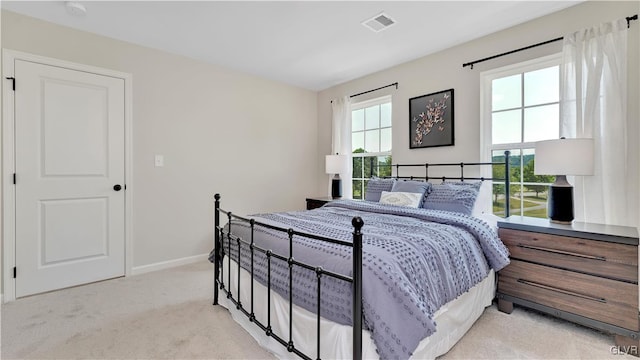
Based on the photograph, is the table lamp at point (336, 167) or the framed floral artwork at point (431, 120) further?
the table lamp at point (336, 167)

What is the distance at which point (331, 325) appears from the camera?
4.46 ft

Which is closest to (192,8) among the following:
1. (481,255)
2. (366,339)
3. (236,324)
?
(236,324)

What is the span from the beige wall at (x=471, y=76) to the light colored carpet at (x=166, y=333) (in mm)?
1110

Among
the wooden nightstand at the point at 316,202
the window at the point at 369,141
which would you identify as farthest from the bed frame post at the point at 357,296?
the window at the point at 369,141

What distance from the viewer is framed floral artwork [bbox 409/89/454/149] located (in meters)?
3.14

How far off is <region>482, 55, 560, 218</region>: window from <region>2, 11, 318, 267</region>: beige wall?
2.61m

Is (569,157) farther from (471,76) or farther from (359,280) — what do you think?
(359,280)

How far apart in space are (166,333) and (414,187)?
7.63 feet

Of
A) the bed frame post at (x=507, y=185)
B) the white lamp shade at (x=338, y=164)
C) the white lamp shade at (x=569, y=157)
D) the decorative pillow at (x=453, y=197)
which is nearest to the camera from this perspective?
the white lamp shade at (x=569, y=157)

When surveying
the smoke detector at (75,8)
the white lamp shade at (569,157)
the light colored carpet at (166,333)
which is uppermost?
the smoke detector at (75,8)

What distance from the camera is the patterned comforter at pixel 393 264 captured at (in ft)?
3.94

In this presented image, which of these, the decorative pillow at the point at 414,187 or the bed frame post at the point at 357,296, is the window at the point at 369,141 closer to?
the decorative pillow at the point at 414,187

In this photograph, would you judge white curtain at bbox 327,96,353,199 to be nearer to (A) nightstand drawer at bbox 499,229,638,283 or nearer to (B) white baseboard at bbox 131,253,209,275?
(B) white baseboard at bbox 131,253,209,275

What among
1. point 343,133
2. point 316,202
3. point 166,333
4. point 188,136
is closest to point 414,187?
point 316,202
